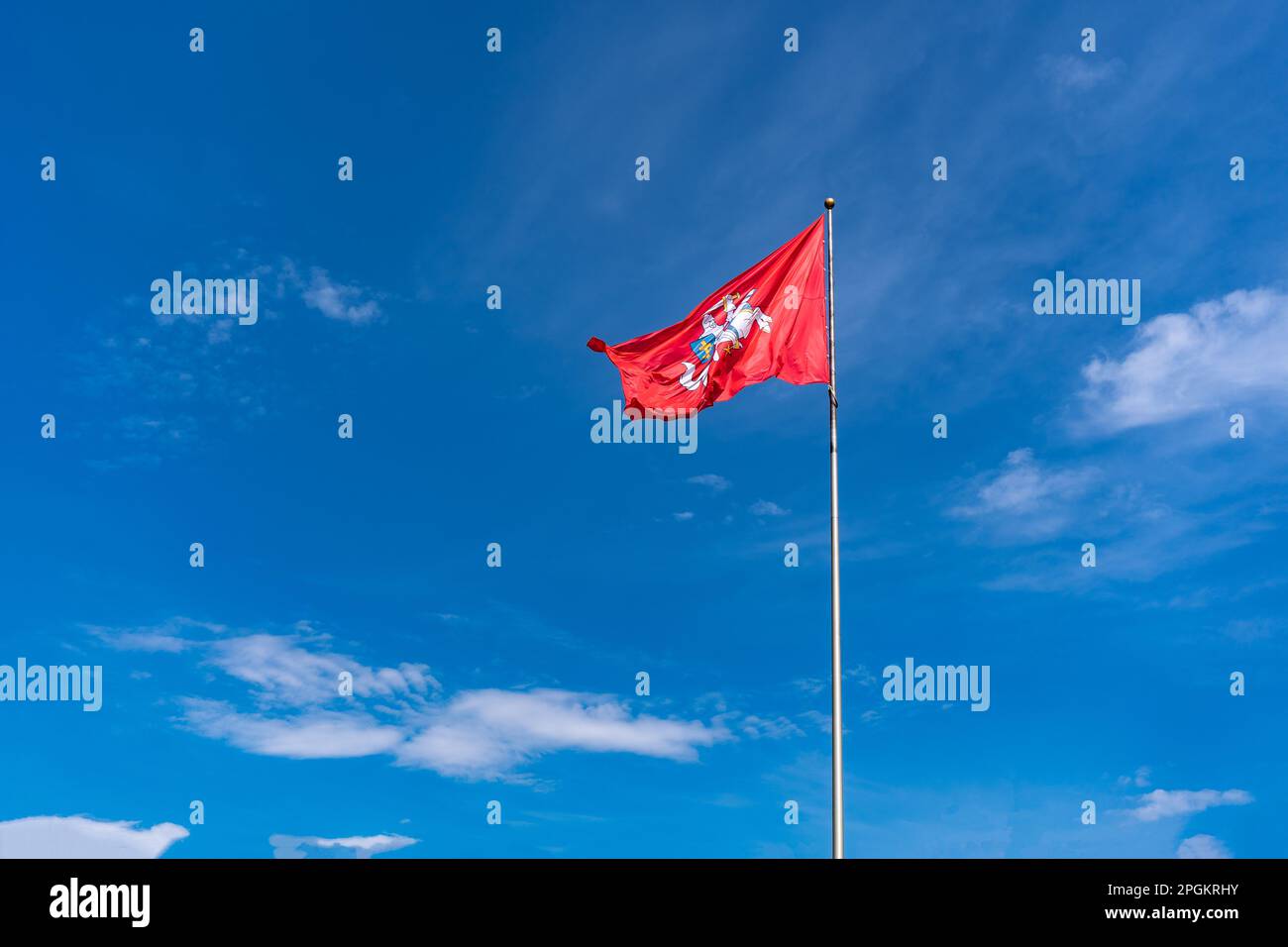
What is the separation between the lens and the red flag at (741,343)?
2323 cm

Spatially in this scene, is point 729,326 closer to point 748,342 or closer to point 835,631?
point 748,342

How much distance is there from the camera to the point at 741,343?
924 inches

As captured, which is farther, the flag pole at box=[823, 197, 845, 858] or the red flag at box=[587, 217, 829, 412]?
the red flag at box=[587, 217, 829, 412]

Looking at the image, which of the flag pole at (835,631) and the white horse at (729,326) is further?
the white horse at (729,326)

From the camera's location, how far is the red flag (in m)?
23.2

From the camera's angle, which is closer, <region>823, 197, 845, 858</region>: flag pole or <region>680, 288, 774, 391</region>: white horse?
<region>823, 197, 845, 858</region>: flag pole

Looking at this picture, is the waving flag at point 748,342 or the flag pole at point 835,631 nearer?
the flag pole at point 835,631

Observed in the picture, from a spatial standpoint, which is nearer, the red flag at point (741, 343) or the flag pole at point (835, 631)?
the flag pole at point (835, 631)

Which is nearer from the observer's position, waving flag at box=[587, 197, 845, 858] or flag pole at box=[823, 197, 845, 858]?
flag pole at box=[823, 197, 845, 858]
